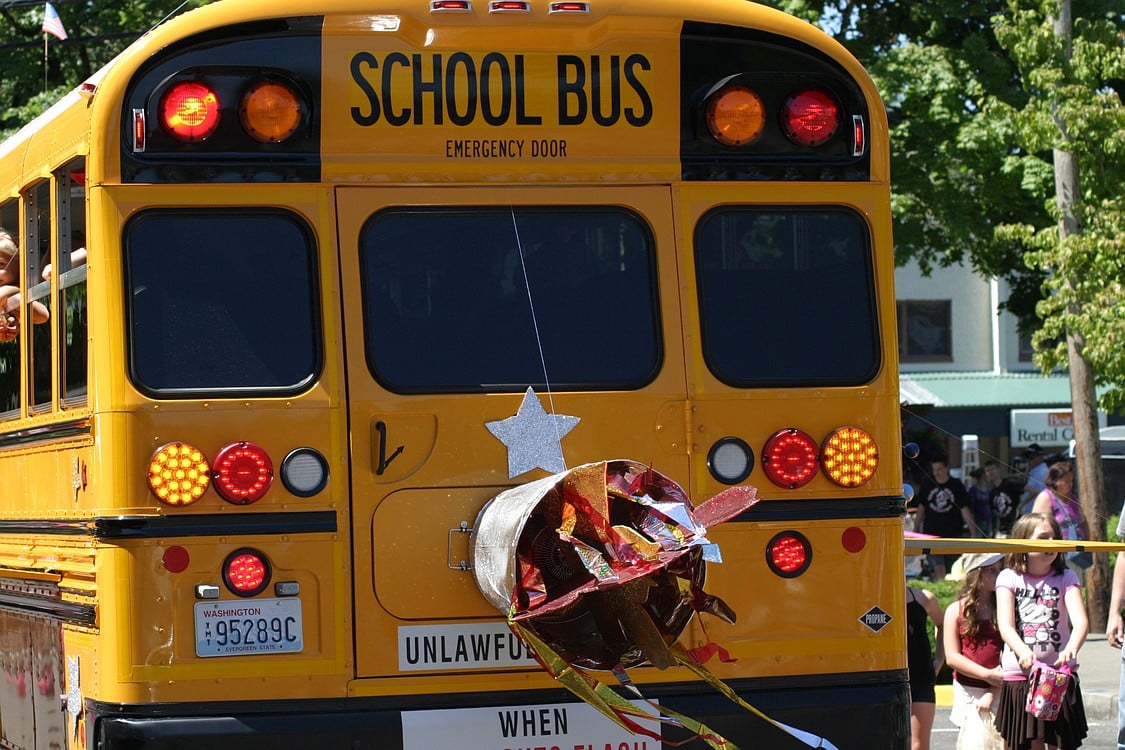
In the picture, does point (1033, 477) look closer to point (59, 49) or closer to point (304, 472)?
point (59, 49)

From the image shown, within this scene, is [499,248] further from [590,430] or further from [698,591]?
[698,591]

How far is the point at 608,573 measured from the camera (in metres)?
4.55

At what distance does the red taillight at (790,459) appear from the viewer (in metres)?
5.50

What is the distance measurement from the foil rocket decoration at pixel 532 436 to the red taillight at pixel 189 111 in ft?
4.07

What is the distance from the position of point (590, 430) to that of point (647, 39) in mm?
1254

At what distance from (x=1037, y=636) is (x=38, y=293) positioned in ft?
15.5

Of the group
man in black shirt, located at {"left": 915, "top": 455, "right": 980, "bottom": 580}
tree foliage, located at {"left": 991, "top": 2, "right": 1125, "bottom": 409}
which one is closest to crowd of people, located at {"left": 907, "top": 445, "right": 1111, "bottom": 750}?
man in black shirt, located at {"left": 915, "top": 455, "right": 980, "bottom": 580}

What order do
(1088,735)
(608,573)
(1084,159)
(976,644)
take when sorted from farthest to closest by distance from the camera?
(1084,159), (1088,735), (976,644), (608,573)

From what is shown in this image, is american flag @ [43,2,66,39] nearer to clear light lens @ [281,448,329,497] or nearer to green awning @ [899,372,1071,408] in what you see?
clear light lens @ [281,448,329,497]

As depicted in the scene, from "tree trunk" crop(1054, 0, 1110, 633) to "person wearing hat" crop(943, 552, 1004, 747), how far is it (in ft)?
25.1

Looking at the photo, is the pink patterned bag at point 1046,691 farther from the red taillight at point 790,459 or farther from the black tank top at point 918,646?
the red taillight at point 790,459

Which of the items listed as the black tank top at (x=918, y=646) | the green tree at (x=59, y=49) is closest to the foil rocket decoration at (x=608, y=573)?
the black tank top at (x=918, y=646)

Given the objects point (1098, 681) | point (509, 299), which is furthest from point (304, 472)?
point (1098, 681)

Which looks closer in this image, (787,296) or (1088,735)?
(787,296)
